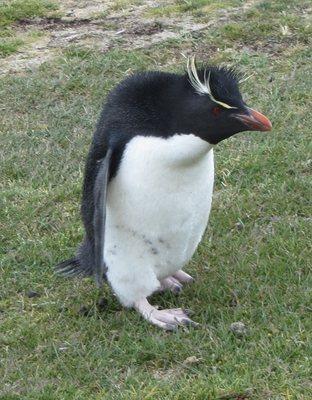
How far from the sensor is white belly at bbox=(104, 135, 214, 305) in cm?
345

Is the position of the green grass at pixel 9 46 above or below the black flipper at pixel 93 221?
below

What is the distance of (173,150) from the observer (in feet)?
11.2

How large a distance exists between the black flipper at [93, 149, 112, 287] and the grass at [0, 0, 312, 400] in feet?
1.00

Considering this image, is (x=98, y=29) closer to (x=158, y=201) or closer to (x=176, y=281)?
(x=176, y=281)

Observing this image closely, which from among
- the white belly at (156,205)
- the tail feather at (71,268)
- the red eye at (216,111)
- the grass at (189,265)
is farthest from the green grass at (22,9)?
the red eye at (216,111)

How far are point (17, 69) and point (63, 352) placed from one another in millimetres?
3361

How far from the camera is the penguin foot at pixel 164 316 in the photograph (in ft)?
11.7

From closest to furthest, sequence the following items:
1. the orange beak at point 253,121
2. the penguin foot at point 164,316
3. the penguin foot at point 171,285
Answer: the orange beak at point 253,121 < the penguin foot at point 164,316 < the penguin foot at point 171,285

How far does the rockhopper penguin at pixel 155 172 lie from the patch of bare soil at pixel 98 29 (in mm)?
3066

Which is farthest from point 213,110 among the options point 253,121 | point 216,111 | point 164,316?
point 164,316

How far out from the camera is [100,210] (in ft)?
11.3

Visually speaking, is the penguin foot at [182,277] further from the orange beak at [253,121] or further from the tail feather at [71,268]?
the orange beak at [253,121]

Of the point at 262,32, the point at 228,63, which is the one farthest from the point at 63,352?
the point at 262,32

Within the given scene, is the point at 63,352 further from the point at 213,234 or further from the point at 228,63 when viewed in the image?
the point at 228,63
